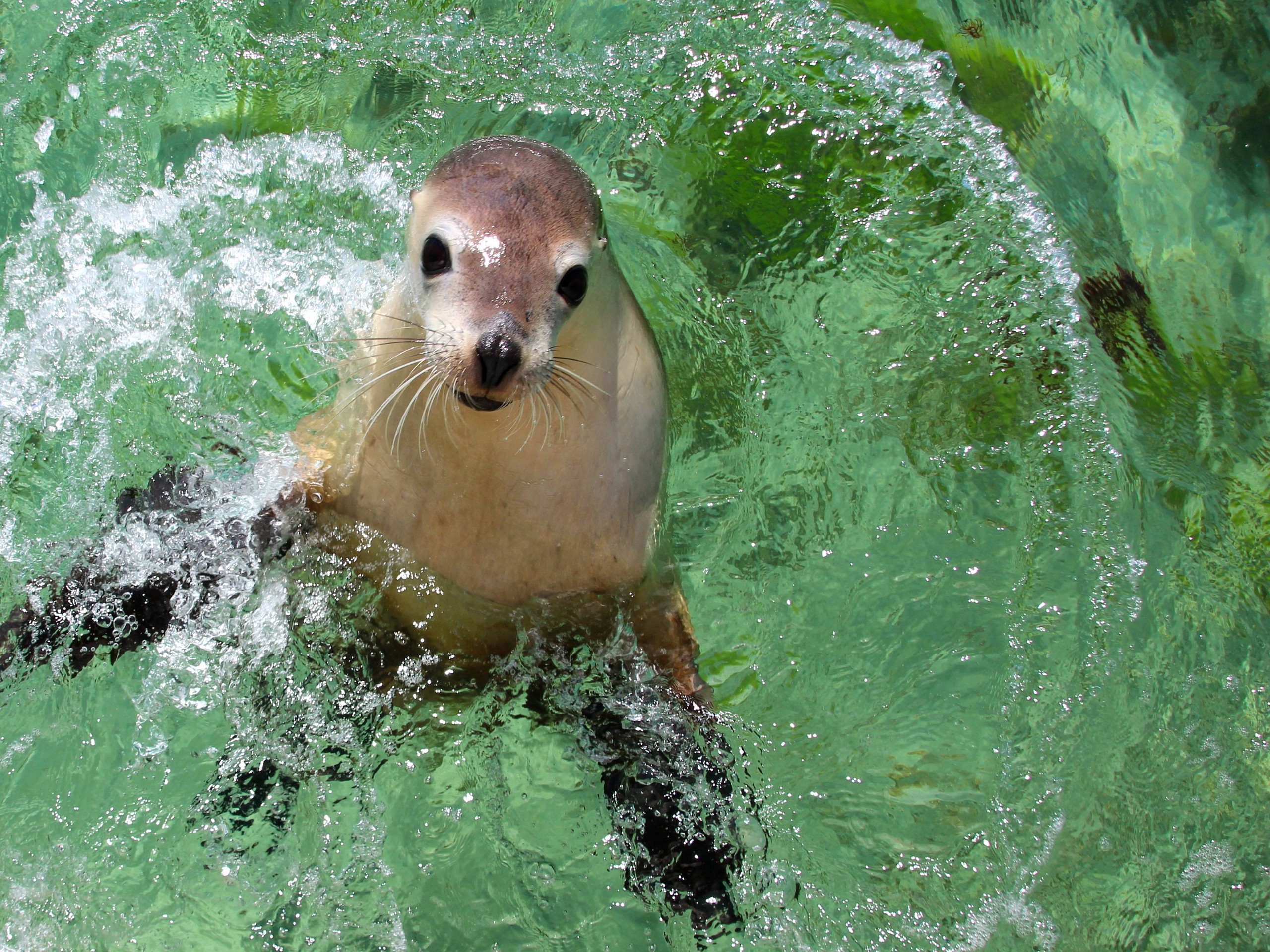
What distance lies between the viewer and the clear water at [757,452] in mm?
3029

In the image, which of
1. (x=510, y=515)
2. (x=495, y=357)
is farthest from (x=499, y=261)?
(x=510, y=515)

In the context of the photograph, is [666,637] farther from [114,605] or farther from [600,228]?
[114,605]

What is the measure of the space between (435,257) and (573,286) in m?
0.35

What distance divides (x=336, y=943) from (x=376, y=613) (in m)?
0.89

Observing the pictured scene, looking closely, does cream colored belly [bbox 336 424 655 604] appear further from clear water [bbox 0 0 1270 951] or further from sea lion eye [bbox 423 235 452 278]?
sea lion eye [bbox 423 235 452 278]

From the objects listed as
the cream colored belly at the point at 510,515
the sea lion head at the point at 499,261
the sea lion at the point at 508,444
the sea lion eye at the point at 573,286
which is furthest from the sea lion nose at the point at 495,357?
the cream colored belly at the point at 510,515

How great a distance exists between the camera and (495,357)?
2.34 metres

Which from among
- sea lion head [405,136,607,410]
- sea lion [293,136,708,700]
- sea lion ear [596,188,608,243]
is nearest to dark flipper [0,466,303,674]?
sea lion [293,136,708,700]

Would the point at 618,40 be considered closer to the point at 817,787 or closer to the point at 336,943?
the point at 817,787

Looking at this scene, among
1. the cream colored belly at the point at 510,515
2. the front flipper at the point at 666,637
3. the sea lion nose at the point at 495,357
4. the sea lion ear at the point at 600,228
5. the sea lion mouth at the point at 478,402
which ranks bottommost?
the front flipper at the point at 666,637

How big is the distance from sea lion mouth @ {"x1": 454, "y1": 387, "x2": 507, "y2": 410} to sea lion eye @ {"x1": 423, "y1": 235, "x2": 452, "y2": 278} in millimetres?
341

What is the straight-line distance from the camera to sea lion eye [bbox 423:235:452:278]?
8.56 ft

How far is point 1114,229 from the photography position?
498cm

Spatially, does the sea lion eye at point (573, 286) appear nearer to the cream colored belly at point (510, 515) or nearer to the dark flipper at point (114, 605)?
the cream colored belly at point (510, 515)
